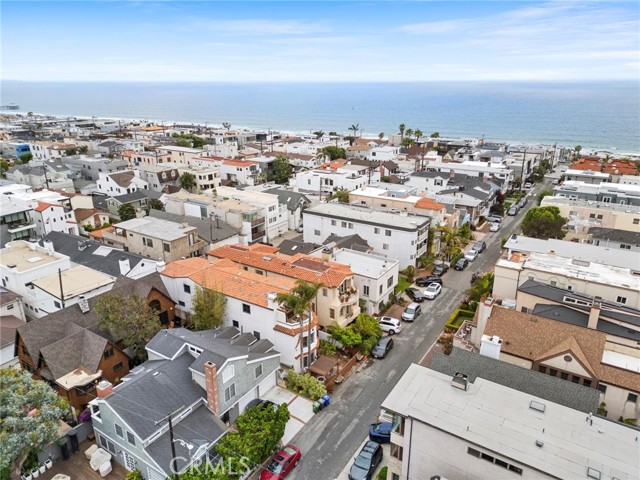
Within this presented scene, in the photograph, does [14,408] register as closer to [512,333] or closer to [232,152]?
[512,333]

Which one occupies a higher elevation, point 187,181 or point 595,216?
point 187,181

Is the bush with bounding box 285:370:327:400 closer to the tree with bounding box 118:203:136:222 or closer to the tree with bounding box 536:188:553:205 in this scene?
the tree with bounding box 118:203:136:222

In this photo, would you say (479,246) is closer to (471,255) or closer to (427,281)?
(471,255)

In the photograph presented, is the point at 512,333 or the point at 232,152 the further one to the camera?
the point at 232,152

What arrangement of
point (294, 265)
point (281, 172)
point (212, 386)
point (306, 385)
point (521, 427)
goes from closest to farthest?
point (521, 427), point (212, 386), point (306, 385), point (294, 265), point (281, 172)

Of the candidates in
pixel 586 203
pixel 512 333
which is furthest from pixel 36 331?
pixel 586 203

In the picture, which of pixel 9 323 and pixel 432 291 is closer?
pixel 9 323

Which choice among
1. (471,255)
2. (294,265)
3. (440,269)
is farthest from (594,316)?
(471,255)
